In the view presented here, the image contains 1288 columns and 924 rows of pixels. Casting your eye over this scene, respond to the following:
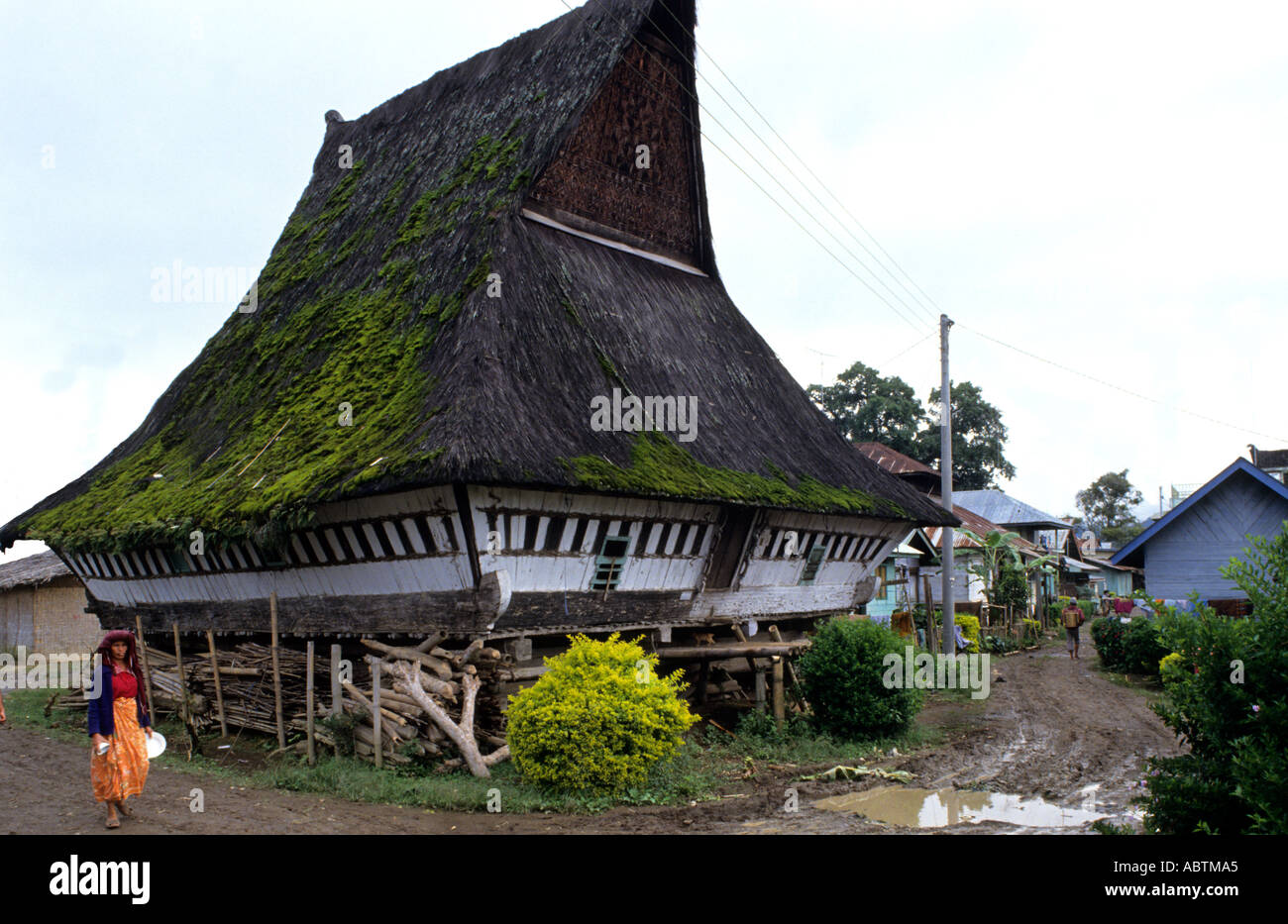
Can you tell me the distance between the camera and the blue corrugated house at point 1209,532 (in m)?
22.2

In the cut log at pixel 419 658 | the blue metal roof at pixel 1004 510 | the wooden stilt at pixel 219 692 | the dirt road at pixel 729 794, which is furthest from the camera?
the blue metal roof at pixel 1004 510

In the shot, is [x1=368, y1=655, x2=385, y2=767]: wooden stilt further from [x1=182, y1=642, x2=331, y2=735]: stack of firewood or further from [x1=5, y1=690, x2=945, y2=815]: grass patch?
[x1=182, y1=642, x2=331, y2=735]: stack of firewood

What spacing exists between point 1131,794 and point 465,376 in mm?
9712

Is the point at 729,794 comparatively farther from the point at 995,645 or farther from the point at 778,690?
the point at 995,645

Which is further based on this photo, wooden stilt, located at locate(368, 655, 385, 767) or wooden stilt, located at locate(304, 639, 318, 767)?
wooden stilt, located at locate(304, 639, 318, 767)

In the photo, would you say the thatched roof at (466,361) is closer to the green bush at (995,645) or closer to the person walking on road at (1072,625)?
the person walking on road at (1072,625)

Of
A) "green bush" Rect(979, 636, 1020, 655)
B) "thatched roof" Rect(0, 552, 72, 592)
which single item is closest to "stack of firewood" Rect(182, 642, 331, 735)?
"thatched roof" Rect(0, 552, 72, 592)

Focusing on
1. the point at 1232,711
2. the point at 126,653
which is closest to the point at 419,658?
the point at 126,653

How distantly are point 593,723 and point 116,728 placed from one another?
4804 millimetres

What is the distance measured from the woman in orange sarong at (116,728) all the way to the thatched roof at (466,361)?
393 centimetres

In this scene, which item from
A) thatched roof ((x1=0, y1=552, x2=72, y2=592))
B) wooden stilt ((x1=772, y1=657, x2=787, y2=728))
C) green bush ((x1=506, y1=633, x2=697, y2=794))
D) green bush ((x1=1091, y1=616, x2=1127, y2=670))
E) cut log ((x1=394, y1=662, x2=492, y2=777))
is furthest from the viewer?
thatched roof ((x1=0, y1=552, x2=72, y2=592))

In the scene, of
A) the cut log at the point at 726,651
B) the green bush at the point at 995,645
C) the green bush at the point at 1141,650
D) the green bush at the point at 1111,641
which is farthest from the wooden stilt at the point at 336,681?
the green bush at the point at 995,645

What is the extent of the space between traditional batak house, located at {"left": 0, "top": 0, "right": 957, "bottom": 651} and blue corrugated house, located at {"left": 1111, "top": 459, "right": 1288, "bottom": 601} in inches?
268

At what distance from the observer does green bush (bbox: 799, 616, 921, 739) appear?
1644cm
